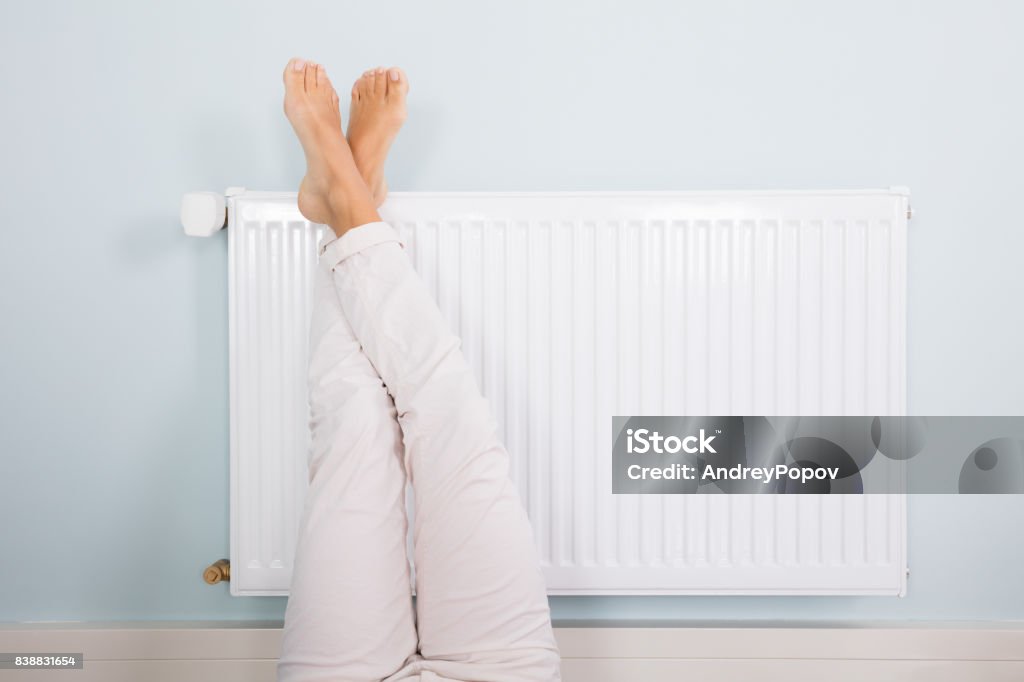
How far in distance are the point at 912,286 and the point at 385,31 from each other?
2.75ft

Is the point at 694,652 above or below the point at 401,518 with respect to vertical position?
below

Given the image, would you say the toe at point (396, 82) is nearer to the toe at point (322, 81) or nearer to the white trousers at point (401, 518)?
the toe at point (322, 81)

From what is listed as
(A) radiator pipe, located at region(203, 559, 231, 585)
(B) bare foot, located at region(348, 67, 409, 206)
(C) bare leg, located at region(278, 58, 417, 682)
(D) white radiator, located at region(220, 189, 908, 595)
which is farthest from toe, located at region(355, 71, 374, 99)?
(A) radiator pipe, located at region(203, 559, 231, 585)

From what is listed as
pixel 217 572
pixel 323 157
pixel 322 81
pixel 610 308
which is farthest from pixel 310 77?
pixel 217 572

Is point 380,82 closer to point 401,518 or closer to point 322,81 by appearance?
point 322,81

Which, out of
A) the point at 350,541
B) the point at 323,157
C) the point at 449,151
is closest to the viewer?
the point at 350,541

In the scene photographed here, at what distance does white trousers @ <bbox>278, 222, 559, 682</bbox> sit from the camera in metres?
0.66

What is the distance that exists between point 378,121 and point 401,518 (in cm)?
51

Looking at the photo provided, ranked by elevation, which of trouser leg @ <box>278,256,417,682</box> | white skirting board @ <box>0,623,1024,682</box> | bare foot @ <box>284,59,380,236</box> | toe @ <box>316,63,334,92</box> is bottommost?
white skirting board @ <box>0,623,1024,682</box>

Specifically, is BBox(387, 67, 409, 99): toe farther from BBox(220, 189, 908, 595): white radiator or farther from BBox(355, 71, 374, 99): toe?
BBox(220, 189, 908, 595): white radiator

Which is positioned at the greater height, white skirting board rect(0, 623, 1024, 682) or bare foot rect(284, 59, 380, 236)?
bare foot rect(284, 59, 380, 236)

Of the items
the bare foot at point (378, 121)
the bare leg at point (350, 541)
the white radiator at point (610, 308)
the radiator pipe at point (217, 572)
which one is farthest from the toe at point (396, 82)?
the radiator pipe at point (217, 572)

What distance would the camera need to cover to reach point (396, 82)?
0.86m

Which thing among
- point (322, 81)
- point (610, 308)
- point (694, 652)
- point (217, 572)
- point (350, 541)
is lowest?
point (694, 652)
